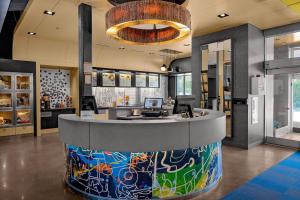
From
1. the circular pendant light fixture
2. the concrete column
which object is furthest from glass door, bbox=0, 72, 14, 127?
the circular pendant light fixture

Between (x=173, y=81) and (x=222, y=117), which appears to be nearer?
(x=222, y=117)

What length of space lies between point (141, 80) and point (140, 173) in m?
7.88

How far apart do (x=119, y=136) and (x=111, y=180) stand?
655 mm

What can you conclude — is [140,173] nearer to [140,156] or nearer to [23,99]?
[140,156]

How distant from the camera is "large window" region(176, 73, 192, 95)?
11.3 metres

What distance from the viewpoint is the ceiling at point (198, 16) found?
4723 mm

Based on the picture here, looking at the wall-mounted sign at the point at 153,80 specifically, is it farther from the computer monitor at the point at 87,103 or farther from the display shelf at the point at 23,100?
the computer monitor at the point at 87,103

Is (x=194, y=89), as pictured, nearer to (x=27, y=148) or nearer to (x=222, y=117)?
(x=222, y=117)

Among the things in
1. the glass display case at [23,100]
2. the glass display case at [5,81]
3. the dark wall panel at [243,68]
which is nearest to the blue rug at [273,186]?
the dark wall panel at [243,68]

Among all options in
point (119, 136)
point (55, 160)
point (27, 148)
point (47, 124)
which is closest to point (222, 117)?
point (119, 136)

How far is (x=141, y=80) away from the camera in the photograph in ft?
35.0

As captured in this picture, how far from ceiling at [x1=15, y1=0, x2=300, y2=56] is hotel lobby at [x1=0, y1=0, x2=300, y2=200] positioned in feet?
0.09

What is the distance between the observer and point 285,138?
6.40 metres

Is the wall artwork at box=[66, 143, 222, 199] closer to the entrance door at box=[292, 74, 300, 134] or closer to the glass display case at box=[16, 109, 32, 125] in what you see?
the entrance door at box=[292, 74, 300, 134]
